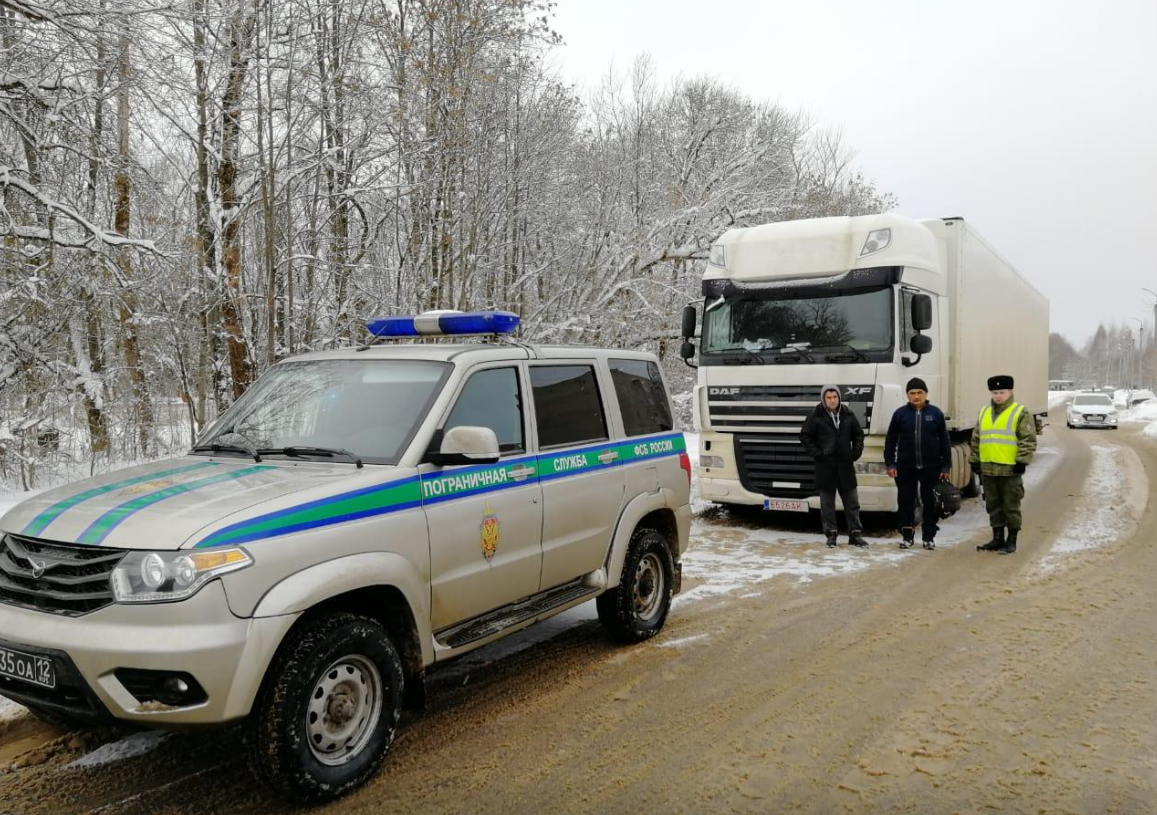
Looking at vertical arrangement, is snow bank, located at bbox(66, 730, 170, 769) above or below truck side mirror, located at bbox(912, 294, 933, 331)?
below

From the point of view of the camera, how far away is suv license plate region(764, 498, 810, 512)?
10078 millimetres

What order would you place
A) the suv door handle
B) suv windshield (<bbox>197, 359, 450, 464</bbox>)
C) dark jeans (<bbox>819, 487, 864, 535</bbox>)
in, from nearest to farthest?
suv windshield (<bbox>197, 359, 450, 464</bbox>), the suv door handle, dark jeans (<bbox>819, 487, 864, 535</bbox>)

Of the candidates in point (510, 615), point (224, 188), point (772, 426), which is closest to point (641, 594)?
point (510, 615)

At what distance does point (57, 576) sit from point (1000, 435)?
8701 mm

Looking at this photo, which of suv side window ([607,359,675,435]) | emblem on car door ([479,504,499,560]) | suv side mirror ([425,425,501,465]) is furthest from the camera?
suv side window ([607,359,675,435])

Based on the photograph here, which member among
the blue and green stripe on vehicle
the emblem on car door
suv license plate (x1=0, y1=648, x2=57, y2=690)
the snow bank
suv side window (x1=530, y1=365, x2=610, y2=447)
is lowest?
the snow bank

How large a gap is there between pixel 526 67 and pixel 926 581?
10.2 metres

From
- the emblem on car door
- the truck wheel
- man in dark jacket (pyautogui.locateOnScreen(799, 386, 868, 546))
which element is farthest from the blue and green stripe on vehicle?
man in dark jacket (pyautogui.locateOnScreen(799, 386, 868, 546))

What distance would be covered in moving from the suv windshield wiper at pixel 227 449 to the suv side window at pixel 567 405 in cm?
155

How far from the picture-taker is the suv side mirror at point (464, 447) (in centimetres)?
413

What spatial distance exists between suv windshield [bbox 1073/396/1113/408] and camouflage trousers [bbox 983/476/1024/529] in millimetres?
28322

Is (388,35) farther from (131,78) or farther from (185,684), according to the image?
(185,684)

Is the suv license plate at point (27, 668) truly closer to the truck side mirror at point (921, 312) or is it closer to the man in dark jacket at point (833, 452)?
the man in dark jacket at point (833, 452)

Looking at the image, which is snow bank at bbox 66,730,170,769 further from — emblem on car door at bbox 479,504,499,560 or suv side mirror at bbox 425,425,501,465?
suv side mirror at bbox 425,425,501,465
